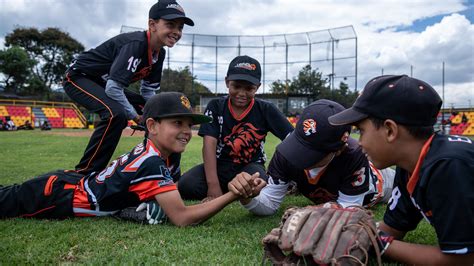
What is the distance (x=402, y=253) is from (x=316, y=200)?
5.21 feet

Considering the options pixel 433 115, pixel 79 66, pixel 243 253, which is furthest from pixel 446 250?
pixel 79 66

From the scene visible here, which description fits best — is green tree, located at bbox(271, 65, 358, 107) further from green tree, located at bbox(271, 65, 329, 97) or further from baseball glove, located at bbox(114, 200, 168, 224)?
baseball glove, located at bbox(114, 200, 168, 224)

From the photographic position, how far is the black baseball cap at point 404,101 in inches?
65.8

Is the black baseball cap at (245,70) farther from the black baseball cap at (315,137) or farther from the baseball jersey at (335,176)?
the black baseball cap at (315,137)

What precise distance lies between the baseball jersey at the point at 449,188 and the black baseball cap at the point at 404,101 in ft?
0.45

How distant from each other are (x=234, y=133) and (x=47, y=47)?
46.6 meters

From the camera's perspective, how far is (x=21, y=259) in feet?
6.73

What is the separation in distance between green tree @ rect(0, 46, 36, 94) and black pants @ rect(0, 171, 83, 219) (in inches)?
1602

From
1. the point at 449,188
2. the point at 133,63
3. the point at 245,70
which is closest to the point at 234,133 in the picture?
the point at 245,70

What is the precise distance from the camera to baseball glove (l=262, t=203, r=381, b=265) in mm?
1660

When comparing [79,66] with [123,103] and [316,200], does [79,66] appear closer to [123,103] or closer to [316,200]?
[123,103]

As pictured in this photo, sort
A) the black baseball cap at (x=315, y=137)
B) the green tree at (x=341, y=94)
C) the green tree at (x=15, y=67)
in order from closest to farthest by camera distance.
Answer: the black baseball cap at (x=315, y=137) < the green tree at (x=341, y=94) < the green tree at (x=15, y=67)

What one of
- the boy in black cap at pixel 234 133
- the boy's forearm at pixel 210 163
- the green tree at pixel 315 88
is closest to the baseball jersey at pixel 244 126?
the boy in black cap at pixel 234 133

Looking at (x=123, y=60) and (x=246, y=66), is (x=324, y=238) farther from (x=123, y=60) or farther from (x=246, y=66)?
(x=123, y=60)
